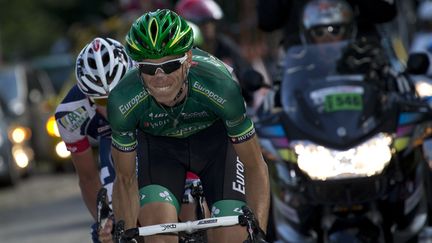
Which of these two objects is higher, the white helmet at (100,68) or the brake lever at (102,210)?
the white helmet at (100,68)

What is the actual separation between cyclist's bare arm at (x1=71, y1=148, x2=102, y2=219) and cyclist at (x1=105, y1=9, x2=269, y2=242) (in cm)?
88

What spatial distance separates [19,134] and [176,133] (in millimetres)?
15319

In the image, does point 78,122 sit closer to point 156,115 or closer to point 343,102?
point 156,115

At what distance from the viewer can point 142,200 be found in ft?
26.4

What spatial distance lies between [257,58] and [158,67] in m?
12.1

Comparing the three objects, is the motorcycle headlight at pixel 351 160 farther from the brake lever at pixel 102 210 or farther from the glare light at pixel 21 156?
the glare light at pixel 21 156

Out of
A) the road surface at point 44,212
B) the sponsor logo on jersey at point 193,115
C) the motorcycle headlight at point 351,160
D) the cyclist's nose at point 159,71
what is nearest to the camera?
the cyclist's nose at point 159,71

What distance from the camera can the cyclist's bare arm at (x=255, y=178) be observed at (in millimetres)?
7801

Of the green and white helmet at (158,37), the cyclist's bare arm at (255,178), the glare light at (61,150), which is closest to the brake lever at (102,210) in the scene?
the cyclist's bare arm at (255,178)

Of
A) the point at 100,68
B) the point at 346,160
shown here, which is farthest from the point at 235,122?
the point at 346,160

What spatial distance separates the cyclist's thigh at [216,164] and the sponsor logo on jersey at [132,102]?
1.95 ft

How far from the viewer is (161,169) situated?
820 cm

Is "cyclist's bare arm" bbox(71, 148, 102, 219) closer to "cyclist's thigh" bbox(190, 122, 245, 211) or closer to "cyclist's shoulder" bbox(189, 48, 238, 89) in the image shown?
"cyclist's thigh" bbox(190, 122, 245, 211)

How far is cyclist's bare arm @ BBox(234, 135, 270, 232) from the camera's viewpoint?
7801 millimetres
